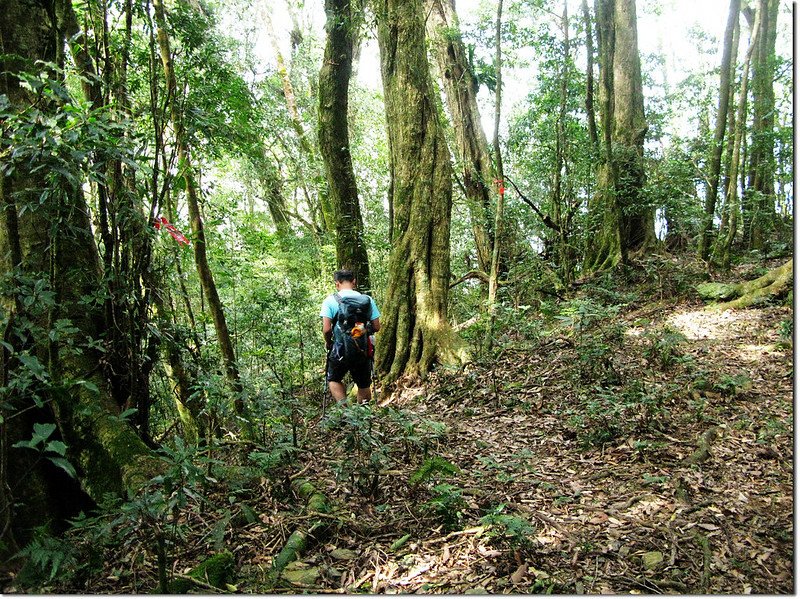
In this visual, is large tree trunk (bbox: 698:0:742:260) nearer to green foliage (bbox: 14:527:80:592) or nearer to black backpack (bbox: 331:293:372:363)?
black backpack (bbox: 331:293:372:363)

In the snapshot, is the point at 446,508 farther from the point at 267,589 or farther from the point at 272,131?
the point at 272,131

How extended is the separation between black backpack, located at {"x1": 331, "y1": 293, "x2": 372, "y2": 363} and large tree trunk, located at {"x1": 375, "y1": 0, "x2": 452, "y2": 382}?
1205mm

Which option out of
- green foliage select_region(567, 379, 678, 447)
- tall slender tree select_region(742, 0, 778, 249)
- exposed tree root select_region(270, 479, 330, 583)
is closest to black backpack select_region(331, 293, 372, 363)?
green foliage select_region(567, 379, 678, 447)

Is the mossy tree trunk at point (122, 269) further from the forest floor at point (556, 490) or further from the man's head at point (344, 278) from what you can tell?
the man's head at point (344, 278)

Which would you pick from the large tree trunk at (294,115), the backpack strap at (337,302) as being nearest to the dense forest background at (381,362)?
the backpack strap at (337,302)

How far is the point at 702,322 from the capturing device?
7.82 metres

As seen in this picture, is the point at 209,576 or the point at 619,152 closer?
the point at 209,576

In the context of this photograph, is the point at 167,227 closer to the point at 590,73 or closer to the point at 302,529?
the point at 302,529

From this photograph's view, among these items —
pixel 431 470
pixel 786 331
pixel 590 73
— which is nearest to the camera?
pixel 431 470

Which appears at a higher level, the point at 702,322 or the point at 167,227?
the point at 167,227

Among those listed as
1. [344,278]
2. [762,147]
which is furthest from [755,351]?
[762,147]

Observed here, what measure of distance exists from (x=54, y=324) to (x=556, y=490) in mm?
3355

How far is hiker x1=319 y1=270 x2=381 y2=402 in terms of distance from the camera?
5902 mm

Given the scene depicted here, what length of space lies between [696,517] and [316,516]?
2263 mm
